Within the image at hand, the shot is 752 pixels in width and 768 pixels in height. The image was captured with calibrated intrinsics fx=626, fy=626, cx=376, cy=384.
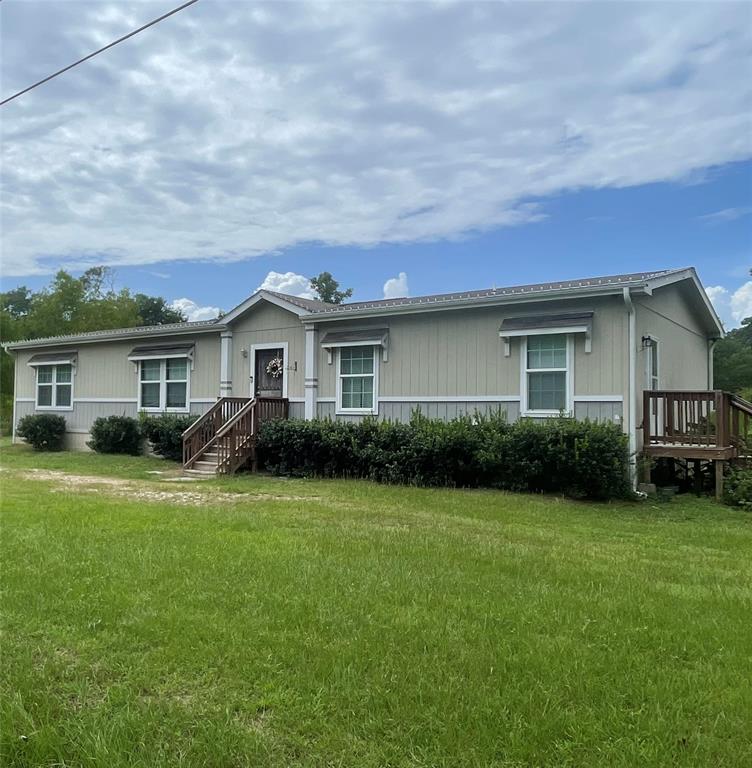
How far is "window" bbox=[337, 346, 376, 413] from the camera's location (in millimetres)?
12500

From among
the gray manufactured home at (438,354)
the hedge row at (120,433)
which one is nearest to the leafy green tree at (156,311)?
the hedge row at (120,433)

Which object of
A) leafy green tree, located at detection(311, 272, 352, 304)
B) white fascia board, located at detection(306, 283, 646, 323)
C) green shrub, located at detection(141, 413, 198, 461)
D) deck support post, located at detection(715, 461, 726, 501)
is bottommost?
deck support post, located at detection(715, 461, 726, 501)

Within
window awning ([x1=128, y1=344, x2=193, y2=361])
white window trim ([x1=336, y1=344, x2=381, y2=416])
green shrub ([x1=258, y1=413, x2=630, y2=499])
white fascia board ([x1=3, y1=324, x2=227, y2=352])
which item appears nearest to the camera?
green shrub ([x1=258, y1=413, x2=630, y2=499])

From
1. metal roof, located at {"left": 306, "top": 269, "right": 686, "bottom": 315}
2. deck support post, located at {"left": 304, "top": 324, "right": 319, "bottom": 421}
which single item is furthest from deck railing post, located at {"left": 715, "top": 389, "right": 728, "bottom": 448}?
deck support post, located at {"left": 304, "top": 324, "right": 319, "bottom": 421}

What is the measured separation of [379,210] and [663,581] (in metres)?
17.2

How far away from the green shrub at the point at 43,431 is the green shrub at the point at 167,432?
4.29m

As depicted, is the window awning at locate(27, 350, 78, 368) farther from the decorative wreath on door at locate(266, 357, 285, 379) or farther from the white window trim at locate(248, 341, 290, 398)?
the decorative wreath on door at locate(266, 357, 285, 379)

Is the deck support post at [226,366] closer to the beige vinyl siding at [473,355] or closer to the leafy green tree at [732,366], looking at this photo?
the beige vinyl siding at [473,355]

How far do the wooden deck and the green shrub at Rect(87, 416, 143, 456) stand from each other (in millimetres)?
11806

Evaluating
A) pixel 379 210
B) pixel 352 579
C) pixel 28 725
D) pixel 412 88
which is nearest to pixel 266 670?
pixel 28 725

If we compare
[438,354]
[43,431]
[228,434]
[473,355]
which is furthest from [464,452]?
[43,431]

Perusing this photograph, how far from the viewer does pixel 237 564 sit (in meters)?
4.77

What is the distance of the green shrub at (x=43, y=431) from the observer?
685 inches

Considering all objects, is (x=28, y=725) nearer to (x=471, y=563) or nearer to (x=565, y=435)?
(x=471, y=563)
